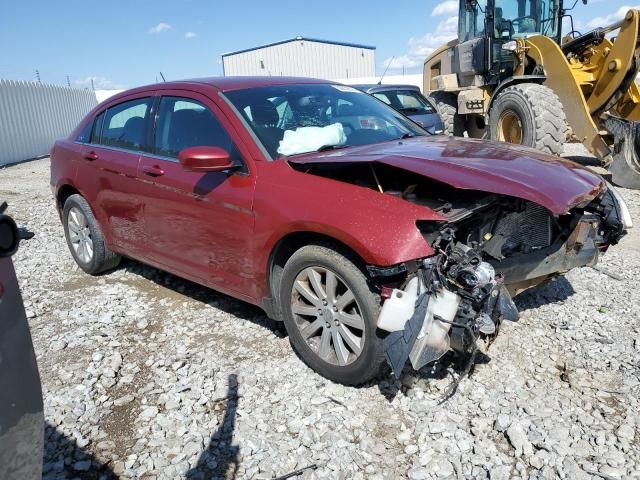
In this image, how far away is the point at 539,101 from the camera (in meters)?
7.72

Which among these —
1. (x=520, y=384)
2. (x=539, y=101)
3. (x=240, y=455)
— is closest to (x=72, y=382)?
(x=240, y=455)

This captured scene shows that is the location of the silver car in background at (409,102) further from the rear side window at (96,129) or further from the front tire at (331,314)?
the front tire at (331,314)

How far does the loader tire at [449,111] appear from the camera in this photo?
1060cm

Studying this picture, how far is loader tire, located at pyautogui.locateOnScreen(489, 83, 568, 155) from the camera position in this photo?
25.0ft

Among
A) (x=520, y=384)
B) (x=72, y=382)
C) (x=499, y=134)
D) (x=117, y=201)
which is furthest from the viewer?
(x=499, y=134)

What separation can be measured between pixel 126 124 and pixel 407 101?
671 cm

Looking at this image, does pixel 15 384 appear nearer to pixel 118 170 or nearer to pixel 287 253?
pixel 287 253

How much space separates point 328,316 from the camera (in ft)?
10.0

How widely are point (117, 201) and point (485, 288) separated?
10.2 feet

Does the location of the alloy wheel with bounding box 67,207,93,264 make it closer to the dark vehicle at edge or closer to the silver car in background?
the dark vehicle at edge

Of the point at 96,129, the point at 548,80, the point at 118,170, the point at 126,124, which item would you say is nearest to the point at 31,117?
the point at 96,129

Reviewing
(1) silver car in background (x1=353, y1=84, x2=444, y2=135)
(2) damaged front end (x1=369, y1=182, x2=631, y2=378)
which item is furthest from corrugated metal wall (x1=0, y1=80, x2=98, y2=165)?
(2) damaged front end (x1=369, y1=182, x2=631, y2=378)

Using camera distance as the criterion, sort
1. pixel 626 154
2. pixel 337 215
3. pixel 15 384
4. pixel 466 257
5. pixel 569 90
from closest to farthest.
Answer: pixel 15 384 < pixel 466 257 < pixel 337 215 < pixel 626 154 < pixel 569 90

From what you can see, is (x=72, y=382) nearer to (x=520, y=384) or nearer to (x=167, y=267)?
(x=167, y=267)
